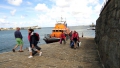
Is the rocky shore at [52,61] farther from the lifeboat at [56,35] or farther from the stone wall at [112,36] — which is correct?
the lifeboat at [56,35]

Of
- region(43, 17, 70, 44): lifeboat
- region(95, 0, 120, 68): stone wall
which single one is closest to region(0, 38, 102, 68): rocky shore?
region(95, 0, 120, 68): stone wall

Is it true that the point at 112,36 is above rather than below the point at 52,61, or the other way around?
above

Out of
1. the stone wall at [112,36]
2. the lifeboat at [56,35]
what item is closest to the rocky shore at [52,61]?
the stone wall at [112,36]

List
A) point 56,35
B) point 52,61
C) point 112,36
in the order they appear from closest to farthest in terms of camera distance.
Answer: point 112,36
point 52,61
point 56,35

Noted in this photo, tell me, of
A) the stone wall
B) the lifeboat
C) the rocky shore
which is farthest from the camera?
the lifeboat

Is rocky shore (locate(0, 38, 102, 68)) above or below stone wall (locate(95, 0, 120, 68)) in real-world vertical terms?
below

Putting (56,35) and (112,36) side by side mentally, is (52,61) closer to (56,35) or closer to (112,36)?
(112,36)

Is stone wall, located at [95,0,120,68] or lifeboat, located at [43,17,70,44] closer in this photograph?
stone wall, located at [95,0,120,68]

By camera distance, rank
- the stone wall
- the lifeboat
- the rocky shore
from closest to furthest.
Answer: the stone wall, the rocky shore, the lifeboat

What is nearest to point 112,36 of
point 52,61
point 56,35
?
point 52,61

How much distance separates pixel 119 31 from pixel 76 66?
4094mm

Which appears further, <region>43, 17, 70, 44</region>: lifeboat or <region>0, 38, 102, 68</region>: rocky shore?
<region>43, 17, 70, 44</region>: lifeboat

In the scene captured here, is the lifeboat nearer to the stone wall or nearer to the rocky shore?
the rocky shore

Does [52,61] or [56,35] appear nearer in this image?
[52,61]
